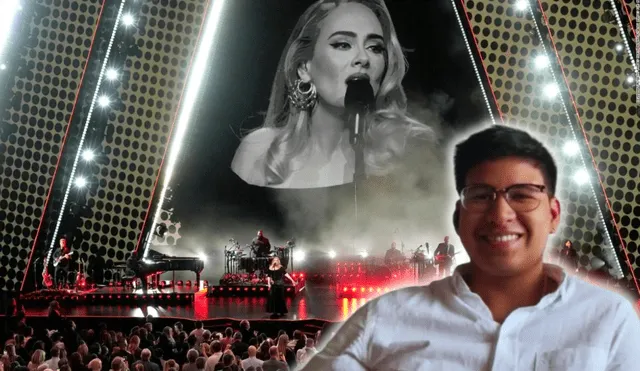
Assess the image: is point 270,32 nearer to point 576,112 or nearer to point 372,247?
point 372,247

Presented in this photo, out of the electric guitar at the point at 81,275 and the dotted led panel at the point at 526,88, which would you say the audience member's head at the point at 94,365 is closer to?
the electric guitar at the point at 81,275

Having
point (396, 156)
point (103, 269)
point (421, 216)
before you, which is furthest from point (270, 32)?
point (103, 269)

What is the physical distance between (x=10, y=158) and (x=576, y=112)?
26.6ft

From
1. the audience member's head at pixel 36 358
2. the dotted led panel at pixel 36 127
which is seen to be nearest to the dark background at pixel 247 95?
the dotted led panel at pixel 36 127

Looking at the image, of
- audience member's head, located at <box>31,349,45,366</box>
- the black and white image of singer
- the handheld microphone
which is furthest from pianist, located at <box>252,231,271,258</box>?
audience member's head, located at <box>31,349,45,366</box>

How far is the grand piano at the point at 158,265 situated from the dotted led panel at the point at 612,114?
564 centimetres

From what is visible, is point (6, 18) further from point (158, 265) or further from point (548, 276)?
point (548, 276)

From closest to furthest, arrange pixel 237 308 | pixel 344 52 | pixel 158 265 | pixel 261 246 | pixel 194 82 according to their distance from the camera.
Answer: pixel 237 308 → pixel 158 265 → pixel 261 246 → pixel 344 52 → pixel 194 82

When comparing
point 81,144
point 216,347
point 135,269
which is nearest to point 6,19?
point 81,144

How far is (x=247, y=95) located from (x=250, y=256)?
8.22ft

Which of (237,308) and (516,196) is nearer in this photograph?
(516,196)

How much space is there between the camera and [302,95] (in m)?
11.3

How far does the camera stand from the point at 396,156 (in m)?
10.9

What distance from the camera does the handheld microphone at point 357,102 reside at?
1109 centimetres
